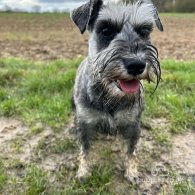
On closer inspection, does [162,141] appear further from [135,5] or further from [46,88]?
[46,88]

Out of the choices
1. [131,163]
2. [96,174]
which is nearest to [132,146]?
[131,163]

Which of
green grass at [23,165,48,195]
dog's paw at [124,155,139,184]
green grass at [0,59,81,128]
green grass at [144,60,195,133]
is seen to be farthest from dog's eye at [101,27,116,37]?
green grass at [144,60,195,133]

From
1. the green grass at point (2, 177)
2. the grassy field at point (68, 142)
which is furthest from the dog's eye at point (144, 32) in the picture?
the green grass at point (2, 177)

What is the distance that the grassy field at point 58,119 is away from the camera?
4824 millimetres

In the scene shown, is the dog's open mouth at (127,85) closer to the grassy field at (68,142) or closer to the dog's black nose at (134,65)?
the dog's black nose at (134,65)

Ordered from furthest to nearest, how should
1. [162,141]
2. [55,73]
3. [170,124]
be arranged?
[55,73] → [170,124] → [162,141]

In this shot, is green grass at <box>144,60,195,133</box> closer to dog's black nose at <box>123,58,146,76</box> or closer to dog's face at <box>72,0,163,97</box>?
dog's face at <box>72,0,163,97</box>

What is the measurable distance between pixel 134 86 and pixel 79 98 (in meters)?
1.00

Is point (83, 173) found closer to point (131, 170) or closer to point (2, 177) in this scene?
point (131, 170)

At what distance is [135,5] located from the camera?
444 cm

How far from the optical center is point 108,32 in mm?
4348

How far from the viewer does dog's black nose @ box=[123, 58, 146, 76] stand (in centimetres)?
378

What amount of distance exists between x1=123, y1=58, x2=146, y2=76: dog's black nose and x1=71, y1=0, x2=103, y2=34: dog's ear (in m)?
0.93

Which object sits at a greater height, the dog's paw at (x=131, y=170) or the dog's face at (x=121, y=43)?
the dog's face at (x=121, y=43)
